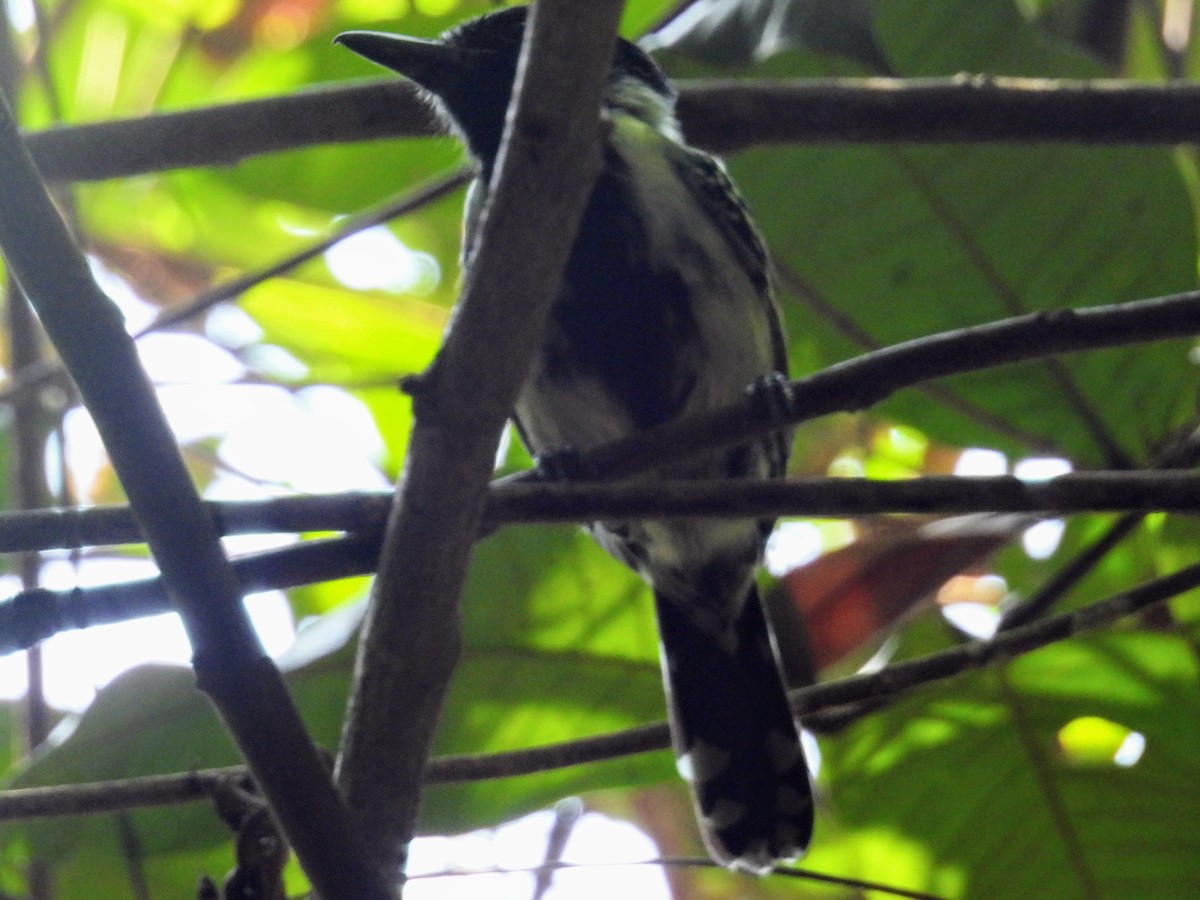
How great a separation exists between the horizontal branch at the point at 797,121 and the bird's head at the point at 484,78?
17 cm

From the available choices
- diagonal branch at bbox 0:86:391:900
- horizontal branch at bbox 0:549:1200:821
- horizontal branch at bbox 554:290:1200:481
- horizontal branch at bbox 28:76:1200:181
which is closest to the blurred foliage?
horizontal branch at bbox 28:76:1200:181

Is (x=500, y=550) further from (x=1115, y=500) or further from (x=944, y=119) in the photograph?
(x=1115, y=500)

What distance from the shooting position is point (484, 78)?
84.7 inches

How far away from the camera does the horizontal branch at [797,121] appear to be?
1667 mm

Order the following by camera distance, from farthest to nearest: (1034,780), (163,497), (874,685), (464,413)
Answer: (1034,780), (874,685), (464,413), (163,497)

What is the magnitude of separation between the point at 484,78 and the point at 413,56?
24 centimetres

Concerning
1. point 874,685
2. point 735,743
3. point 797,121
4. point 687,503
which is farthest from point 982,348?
point 735,743

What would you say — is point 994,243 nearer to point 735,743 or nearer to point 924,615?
point 924,615

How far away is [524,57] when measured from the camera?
1021 mm

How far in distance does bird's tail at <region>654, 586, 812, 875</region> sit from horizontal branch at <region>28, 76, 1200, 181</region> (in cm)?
80

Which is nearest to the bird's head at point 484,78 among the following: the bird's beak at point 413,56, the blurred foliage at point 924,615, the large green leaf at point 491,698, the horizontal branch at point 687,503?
the bird's beak at point 413,56

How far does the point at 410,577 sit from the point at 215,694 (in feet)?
0.63

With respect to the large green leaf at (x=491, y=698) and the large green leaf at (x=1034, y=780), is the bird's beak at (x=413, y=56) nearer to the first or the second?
the large green leaf at (x=491, y=698)

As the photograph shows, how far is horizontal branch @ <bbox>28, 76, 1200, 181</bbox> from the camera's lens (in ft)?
5.47
